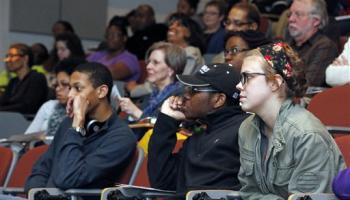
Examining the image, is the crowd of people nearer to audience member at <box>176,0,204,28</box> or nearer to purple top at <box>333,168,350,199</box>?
purple top at <box>333,168,350,199</box>

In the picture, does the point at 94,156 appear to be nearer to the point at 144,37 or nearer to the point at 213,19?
the point at 213,19

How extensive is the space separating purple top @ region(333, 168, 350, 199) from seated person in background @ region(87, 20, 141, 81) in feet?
17.2

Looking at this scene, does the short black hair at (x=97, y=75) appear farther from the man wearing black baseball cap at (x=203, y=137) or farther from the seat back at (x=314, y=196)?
the seat back at (x=314, y=196)

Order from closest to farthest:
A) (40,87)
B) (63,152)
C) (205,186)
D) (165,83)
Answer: (205,186)
(63,152)
(165,83)
(40,87)

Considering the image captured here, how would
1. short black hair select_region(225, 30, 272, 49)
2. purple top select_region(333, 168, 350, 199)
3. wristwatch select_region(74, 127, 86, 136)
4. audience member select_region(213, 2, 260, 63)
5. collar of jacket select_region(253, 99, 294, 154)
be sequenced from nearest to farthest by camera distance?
purple top select_region(333, 168, 350, 199), collar of jacket select_region(253, 99, 294, 154), wristwatch select_region(74, 127, 86, 136), short black hair select_region(225, 30, 272, 49), audience member select_region(213, 2, 260, 63)

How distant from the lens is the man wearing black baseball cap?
506cm

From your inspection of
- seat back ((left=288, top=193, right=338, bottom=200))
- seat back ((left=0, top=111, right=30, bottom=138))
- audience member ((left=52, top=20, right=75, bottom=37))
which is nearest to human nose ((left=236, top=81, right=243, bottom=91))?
seat back ((left=288, top=193, right=338, bottom=200))

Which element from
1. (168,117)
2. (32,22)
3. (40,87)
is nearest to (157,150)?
(168,117)

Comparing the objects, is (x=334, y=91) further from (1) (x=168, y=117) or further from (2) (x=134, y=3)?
(2) (x=134, y=3)

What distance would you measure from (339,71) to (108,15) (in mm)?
6023

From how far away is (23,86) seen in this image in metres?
9.27

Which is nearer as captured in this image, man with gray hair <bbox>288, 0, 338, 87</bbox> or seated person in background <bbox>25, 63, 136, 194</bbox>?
seated person in background <bbox>25, 63, 136, 194</bbox>

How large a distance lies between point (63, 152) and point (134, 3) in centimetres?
634

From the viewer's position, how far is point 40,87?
9219 mm
